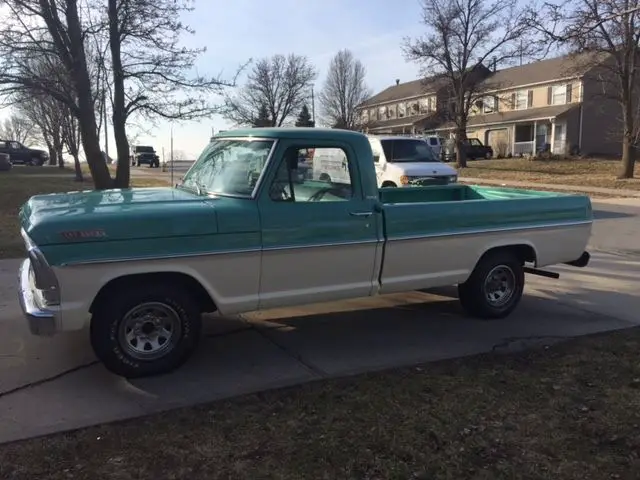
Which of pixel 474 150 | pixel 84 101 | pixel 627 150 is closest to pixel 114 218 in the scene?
pixel 84 101

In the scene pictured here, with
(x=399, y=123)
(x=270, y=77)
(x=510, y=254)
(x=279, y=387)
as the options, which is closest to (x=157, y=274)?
(x=279, y=387)

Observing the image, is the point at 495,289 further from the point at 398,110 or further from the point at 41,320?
the point at 398,110

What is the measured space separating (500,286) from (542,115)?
46974 millimetres

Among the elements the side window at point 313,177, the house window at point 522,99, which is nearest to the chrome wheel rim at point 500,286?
the side window at point 313,177

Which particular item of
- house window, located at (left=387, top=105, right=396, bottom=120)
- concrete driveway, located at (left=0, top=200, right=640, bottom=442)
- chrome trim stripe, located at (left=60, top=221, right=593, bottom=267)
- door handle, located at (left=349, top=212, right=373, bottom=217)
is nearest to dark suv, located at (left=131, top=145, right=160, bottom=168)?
house window, located at (left=387, top=105, right=396, bottom=120)

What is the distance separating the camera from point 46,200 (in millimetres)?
5176

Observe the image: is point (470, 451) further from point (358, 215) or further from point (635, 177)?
point (635, 177)

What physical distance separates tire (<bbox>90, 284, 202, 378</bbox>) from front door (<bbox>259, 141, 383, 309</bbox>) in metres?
0.66

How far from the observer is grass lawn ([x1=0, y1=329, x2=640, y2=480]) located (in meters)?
3.47

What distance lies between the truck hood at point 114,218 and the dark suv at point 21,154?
156 ft

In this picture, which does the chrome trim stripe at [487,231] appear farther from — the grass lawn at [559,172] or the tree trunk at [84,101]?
the grass lawn at [559,172]

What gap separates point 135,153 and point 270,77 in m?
21.2

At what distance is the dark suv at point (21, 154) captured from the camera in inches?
1875

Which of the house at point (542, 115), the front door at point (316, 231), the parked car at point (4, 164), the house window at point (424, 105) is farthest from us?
the house window at point (424, 105)
